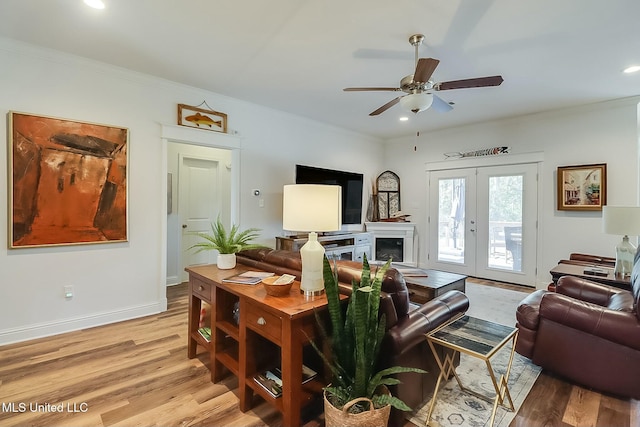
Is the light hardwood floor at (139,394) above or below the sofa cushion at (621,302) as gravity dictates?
below

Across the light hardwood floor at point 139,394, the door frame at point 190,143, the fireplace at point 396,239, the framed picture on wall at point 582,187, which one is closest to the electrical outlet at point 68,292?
the light hardwood floor at point 139,394

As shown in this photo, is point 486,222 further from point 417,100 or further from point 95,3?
point 95,3

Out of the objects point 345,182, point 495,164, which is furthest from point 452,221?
point 345,182

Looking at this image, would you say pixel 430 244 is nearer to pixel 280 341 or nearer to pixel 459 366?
pixel 459 366

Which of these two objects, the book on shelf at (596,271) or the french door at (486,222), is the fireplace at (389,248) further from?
the book on shelf at (596,271)

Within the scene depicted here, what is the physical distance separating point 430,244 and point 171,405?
16.1ft

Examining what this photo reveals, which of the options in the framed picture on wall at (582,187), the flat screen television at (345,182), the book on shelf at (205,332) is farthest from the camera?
the flat screen television at (345,182)

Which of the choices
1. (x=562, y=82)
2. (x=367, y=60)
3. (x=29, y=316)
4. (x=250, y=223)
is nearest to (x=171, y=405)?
(x=29, y=316)

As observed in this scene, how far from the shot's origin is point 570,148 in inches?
166

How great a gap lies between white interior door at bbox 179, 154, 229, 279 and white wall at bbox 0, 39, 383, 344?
1230mm

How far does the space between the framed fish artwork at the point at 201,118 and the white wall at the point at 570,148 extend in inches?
131

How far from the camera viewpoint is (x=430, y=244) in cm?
565

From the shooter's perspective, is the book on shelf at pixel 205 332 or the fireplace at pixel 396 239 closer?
the book on shelf at pixel 205 332

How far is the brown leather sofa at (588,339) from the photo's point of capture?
184 cm
